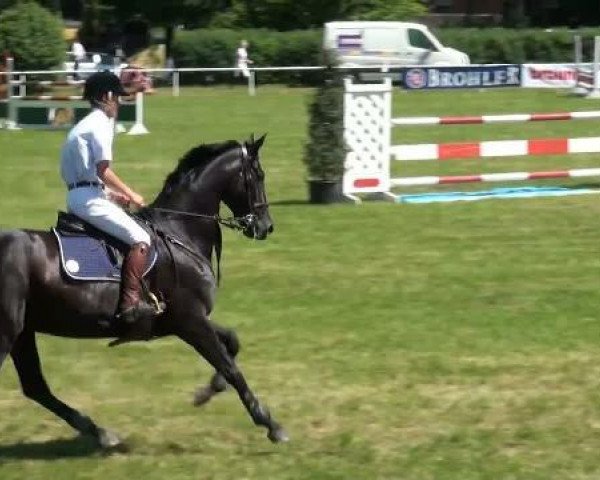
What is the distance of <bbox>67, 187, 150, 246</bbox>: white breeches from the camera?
26.3 ft

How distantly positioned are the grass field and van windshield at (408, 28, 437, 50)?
30.1 m

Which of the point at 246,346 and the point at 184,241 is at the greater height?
the point at 184,241

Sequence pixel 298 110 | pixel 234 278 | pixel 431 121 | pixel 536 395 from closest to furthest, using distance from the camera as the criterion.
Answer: pixel 536 395
pixel 234 278
pixel 431 121
pixel 298 110

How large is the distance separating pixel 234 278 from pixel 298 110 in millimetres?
23119

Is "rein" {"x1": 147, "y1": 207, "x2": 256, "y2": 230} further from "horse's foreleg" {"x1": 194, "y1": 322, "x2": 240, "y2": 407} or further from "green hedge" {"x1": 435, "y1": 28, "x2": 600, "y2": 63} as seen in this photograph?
"green hedge" {"x1": 435, "y1": 28, "x2": 600, "y2": 63}

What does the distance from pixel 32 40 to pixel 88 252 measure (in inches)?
1461

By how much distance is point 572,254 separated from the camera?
15.0m

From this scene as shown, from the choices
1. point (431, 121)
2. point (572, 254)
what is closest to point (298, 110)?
point (431, 121)

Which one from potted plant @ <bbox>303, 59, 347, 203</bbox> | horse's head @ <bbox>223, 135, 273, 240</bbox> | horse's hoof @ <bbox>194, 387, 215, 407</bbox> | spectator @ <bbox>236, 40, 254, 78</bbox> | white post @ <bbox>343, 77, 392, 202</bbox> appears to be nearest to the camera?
horse's head @ <bbox>223, 135, 273, 240</bbox>

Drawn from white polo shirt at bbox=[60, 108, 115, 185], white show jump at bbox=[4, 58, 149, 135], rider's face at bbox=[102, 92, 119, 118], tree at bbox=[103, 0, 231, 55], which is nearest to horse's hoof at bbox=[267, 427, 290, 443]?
white polo shirt at bbox=[60, 108, 115, 185]

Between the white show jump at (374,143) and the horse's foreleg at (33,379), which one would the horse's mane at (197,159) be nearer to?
the horse's foreleg at (33,379)

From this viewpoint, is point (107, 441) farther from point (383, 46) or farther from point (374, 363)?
point (383, 46)

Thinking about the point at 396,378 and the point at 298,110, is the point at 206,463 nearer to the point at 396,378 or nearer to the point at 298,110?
the point at 396,378

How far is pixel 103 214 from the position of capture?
26.3ft
